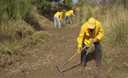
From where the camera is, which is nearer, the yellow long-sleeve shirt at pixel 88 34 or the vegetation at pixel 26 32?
the yellow long-sleeve shirt at pixel 88 34

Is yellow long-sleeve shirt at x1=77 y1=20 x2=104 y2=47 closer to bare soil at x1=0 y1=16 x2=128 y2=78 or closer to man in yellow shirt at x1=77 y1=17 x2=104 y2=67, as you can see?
man in yellow shirt at x1=77 y1=17 x2=104 y2=67

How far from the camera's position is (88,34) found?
124 inches

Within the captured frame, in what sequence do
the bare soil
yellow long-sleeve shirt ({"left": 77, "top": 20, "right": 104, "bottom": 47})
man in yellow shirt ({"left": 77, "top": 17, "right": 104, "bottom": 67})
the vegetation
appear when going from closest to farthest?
man in yellow shirt ({"left": 77, "top": 17, "right": 104, "bottom": 67}) < yellow long-sleeve shirt ({"left": 77, "top": 20, "right": 104, "bottom": 47}) < the bare soil < the vegetation

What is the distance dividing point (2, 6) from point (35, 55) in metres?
2.81

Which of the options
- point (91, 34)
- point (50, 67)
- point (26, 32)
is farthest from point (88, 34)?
point (26, 32)

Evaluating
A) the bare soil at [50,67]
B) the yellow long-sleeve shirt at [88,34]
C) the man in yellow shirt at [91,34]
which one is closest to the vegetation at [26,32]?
the bare soil at [50,67]

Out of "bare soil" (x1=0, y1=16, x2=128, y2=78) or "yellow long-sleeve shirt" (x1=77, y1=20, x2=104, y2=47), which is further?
"bare soil" (x1=0, y1=16, x2=128, y2=78)

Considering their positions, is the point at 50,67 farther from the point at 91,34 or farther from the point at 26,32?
the point at 26,32

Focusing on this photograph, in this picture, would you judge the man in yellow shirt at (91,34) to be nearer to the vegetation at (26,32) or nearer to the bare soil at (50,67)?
the bare soil at (50,67)

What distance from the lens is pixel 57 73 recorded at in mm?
3584

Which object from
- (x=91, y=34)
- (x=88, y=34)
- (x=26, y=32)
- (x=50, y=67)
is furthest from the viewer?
(x=26, y=32)

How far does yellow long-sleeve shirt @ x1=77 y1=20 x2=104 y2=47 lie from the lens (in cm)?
309

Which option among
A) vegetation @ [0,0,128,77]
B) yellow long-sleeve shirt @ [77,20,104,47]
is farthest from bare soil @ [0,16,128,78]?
yellow long-sleeve shirt @ [77,20,104,47]

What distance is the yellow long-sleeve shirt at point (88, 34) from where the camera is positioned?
10.1ft
